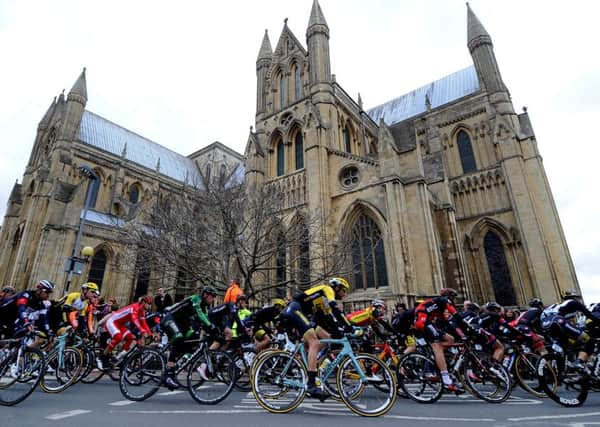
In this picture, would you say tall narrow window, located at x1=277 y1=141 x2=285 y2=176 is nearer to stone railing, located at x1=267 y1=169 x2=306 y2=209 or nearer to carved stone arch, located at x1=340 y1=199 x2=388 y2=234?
stone railing, located at x1=267 y1=169 x2=306 y2=209

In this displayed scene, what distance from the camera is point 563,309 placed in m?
5.65

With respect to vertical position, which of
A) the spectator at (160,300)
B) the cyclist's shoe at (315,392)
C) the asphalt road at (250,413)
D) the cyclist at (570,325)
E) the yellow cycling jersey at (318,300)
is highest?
the spectator at (160,300)

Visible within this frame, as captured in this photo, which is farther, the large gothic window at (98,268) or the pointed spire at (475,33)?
the pointed spire at (475,33)

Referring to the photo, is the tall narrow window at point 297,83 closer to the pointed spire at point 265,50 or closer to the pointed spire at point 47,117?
the pointed spire at point 265,50

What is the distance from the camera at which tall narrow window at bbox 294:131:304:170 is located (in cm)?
2211

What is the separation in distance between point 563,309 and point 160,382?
7.04m

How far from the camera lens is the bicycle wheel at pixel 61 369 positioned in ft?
19.3

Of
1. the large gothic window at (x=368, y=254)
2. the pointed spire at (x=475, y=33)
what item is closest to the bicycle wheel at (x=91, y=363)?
the large gothic window at (x=368, y=254)

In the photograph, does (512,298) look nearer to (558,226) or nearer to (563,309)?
(558,226)

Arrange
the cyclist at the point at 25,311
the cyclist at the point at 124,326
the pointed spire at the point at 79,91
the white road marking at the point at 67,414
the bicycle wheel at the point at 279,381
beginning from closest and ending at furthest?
the white road marking at the point at 67,414 → the bicycle wheel at the point at 279,381 → the cyclist at the point at 25,311 → the cyclist at the point at 124,326 → the pointed spire at the point at 79,91

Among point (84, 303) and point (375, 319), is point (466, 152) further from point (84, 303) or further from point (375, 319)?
point (84, 303)

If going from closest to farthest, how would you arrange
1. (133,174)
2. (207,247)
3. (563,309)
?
(563,309) < (207,247) < (133,174)

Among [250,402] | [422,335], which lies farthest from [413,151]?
[250,402]

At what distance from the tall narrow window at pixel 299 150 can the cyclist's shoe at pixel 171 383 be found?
58.4 feet
